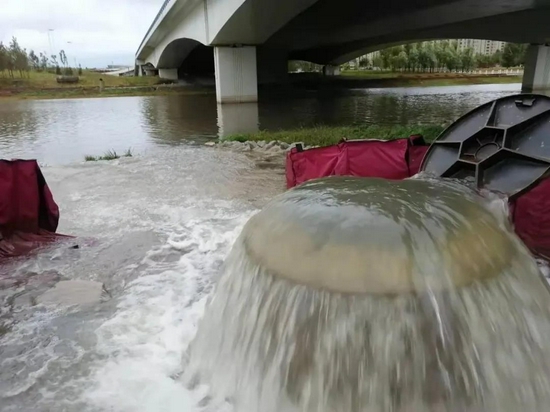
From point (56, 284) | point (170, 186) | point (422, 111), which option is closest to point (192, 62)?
point (422, 111)

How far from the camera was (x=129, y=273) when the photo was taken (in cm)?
635

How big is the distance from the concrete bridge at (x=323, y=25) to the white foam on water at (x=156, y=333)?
19084mm

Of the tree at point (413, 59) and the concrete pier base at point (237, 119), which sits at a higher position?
the tree at point (413, 59)

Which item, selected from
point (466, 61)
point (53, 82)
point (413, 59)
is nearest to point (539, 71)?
point (413, 59)

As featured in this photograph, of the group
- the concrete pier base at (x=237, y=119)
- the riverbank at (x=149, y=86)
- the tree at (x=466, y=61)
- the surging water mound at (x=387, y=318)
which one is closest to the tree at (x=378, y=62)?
the tree at (x=466, y=61)

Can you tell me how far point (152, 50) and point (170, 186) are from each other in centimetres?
5119

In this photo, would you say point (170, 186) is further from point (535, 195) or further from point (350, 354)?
point (350, 354)

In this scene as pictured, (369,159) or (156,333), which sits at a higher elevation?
(369,159)

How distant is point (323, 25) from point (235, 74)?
823cm

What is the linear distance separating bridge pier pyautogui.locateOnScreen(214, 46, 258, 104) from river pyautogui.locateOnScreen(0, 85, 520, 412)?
16628 millimetres

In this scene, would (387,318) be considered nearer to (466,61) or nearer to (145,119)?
(145,119)

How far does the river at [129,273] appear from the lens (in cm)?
421

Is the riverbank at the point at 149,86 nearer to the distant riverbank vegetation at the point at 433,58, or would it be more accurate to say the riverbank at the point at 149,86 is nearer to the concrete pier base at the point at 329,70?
the concrete pier base at the point at 329,70

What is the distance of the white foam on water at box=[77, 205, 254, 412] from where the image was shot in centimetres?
412
